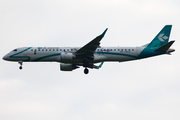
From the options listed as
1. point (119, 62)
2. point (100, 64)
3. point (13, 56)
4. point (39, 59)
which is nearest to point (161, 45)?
point (119, 62)

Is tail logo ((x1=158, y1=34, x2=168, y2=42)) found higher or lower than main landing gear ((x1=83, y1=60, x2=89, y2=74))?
higher

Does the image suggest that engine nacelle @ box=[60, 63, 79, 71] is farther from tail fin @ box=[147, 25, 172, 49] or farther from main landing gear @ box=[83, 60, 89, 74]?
tail fin @ box=[147, 25, 172, 49]

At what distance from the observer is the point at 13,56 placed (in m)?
52.5

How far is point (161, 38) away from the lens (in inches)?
2120

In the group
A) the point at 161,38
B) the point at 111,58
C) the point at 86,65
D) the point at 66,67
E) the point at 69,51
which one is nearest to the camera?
the point at 69,51

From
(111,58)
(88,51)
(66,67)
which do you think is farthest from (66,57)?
(111,58)

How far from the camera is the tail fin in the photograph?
53125mm

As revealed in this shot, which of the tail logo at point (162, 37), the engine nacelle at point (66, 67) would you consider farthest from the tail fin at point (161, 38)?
the engine nacelle at point (66, 67)

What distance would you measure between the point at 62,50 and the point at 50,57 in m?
1.98

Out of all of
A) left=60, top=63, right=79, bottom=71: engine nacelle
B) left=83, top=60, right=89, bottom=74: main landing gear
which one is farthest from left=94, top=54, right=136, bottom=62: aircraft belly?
left=60, top=63, right=79, bottom=71: engine nacelle

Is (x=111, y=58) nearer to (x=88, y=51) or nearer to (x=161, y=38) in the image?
(x=88, y=51)

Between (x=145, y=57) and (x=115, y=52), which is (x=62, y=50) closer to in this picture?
(x=115, y=52)

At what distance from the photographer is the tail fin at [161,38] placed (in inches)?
2092

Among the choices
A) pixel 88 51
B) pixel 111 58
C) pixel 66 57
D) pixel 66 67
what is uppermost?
pixel 88 51
